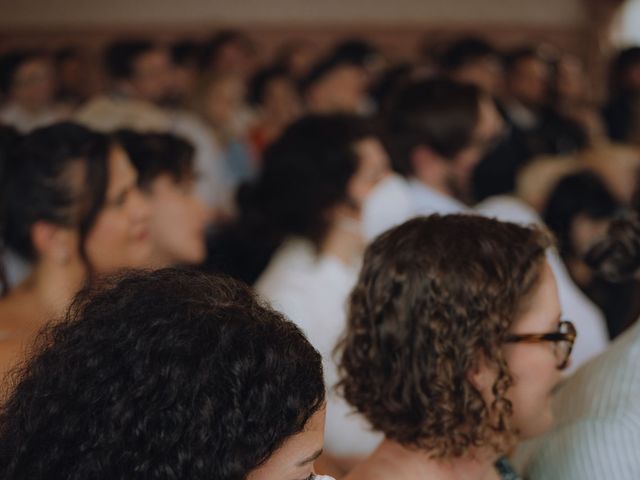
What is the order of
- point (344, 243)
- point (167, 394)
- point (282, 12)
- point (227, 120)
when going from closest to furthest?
point (167, 394) → point (344, 243) → point (227, 120) → point (282, 12)

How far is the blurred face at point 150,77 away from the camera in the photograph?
427 centimetres

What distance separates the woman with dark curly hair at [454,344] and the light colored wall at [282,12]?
6.58m

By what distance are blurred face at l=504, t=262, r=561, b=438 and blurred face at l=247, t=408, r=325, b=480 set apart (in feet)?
1.50

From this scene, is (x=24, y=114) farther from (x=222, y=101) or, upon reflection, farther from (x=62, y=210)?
(x=62, y=210)

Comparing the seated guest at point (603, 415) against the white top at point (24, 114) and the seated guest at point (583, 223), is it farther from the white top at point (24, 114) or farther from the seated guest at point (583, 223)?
the white top at point (24, 114)

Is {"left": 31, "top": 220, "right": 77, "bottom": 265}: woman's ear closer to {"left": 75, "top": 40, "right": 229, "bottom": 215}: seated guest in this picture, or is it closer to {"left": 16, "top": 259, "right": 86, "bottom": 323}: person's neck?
{"left": 16, "top": 259, "right": 86, "bottom": 323}: person's neck

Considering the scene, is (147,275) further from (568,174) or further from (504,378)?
(568,174)

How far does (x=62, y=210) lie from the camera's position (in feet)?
6.95

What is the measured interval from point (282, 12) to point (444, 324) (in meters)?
6.88

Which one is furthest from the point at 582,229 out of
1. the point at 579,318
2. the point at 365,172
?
the point at 365,172

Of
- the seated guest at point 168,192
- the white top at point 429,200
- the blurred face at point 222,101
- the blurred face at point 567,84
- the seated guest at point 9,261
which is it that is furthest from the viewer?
the blurred face at point 567,84

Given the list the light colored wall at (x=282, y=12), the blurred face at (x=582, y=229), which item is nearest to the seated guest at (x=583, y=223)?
the blurred face at (x=582, y=229)

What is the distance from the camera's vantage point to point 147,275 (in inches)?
38.1

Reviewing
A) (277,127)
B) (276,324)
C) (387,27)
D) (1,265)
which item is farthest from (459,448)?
(387,27)
